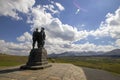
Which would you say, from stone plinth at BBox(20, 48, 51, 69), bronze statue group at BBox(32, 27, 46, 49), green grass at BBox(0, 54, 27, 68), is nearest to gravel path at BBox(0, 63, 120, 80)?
stone plinth at BBox(20, 48, 51, 69)

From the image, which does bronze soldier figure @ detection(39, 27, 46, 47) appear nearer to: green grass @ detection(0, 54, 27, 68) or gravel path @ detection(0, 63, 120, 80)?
gravel path @ detection(0, 63, 120, 80)

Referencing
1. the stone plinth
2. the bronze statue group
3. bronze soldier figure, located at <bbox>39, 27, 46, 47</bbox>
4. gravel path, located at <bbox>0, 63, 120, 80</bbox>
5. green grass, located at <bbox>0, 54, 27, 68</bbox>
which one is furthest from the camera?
green grass, located at <bbox>0, 54, 27, 68</bbox>

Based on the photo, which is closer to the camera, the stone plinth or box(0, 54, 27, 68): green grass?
the stone plinth

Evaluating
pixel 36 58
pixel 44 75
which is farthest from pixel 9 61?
pixel 44 75

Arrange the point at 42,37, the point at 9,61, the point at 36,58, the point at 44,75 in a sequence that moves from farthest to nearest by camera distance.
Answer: the point at 9,61 < the point at 42,37 < the point at 36,58 < the point at 44,75

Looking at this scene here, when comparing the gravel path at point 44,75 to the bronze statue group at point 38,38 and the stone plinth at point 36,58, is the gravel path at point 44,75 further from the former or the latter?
the bronze statue group at point 38,38

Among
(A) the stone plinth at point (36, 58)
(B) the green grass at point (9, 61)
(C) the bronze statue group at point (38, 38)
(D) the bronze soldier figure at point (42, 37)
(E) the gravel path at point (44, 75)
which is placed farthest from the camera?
(B) the green grass at point (9, 61)

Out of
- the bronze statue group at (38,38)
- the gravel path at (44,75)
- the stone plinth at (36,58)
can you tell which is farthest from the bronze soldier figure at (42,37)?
the gravel path at (44,75)

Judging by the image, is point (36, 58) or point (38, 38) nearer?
point (36, 58)

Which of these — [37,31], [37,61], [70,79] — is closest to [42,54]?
[37,61]

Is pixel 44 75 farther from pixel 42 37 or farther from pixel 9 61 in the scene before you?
pixel 9 61

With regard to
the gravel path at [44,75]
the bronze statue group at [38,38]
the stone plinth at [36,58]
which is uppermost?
the bronze statue group at [38,38]

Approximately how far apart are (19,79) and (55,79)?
115 inches

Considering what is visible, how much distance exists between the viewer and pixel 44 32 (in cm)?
2217
